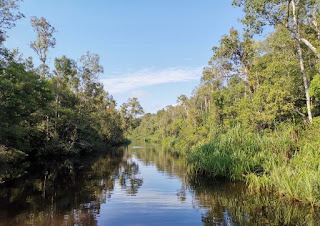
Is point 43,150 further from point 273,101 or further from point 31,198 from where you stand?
point 273,101

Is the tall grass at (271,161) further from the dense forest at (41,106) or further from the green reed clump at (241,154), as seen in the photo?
the dense forest at (41,106)

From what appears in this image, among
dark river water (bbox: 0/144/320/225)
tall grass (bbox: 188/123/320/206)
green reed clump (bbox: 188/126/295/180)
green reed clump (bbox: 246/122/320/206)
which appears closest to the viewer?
dark river water (bbox: 0/144/320/225)

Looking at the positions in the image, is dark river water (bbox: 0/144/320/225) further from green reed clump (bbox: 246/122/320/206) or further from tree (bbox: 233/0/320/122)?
tree (bbox: 233/0/320/122)

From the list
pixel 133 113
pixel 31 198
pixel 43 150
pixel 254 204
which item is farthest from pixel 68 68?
pixel 133 113

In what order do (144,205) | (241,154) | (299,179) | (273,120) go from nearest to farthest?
1. (299,179)
2. (144,205)
3. (241,154)
4. (273,120)

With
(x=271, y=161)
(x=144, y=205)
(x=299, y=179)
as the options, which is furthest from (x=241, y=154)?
(x=144, y=205)

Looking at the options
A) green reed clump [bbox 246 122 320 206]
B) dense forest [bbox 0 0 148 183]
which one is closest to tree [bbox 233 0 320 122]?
green reed clump [bbox 246 122 320 206]

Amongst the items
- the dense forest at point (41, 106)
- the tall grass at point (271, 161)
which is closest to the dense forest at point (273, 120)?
the tall grass at point (271, 161)

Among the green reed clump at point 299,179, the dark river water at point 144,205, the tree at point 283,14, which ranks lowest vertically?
the dark river water at point 144,205

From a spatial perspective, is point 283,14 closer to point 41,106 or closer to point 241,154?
point 241,154

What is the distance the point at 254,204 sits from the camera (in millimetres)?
9453

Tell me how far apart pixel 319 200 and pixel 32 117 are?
2209cm

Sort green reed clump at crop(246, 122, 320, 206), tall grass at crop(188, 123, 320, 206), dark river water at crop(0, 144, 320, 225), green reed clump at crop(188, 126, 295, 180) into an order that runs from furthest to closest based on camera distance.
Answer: green reed clump at crop(188, 126, 295, 180) → tall grass at crop(188, 123, 320, 206) → green reed clump at crop(246, 122, 320, 206) → dark river water at crop(0, 144, 320, 225)

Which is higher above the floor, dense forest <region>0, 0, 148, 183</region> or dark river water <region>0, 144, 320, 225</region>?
dense forest <region>0, 0, 148, 183</region>
